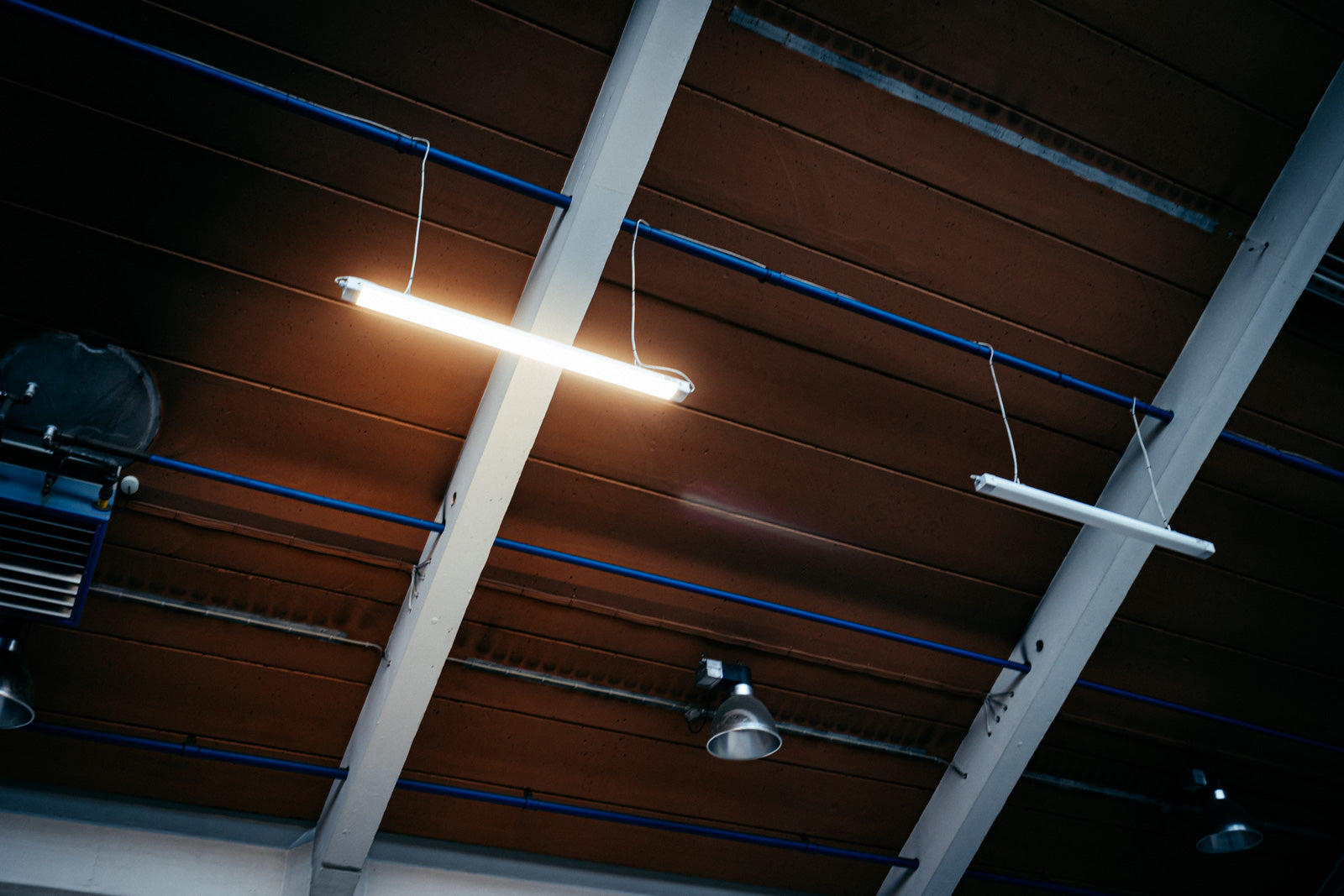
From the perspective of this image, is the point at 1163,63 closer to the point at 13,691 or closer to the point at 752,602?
the point at 752,602

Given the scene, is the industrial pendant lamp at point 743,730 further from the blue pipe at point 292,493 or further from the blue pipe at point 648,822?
the blue pipe at point 292,493

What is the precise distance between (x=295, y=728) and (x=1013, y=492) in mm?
3390

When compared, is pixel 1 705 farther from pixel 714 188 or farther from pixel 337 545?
pixel 714 188

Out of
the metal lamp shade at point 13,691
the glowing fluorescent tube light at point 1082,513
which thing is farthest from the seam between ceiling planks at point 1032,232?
the metal lamp shade at point 13,691

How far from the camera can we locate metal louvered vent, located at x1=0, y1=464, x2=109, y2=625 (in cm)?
303

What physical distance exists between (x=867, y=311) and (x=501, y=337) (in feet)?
5.30

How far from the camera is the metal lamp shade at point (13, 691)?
3.15 m

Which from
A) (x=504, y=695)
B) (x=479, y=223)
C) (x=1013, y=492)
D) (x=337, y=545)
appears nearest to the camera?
(x=1013, y=492)

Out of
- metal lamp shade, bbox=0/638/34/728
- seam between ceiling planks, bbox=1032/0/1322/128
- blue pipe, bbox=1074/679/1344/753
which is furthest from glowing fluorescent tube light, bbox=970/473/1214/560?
metal lamp shade, bbox=0/638/34/728

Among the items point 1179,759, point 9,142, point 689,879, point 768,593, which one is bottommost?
point 689,879

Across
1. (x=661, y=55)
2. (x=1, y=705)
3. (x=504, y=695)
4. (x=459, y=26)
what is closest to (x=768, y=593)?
(x=504, y=695)

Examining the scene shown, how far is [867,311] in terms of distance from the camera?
137 inches

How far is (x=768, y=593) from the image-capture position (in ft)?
13.6

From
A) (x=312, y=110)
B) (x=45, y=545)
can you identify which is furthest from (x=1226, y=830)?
(x=45, y=545)
